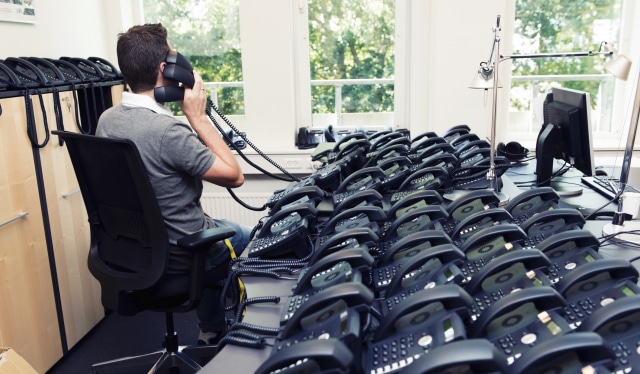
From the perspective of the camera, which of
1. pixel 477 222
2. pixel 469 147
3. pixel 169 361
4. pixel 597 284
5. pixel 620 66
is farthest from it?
pixel 469 147

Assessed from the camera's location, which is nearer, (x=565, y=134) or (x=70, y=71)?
(x=565, y=134)

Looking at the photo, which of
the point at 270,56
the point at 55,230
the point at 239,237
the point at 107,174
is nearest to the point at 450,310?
the point at 107,174

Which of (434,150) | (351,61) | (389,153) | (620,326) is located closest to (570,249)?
(620,326)

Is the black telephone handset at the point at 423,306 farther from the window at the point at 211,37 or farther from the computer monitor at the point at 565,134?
the window at the point at 211,37

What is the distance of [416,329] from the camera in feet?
3.22

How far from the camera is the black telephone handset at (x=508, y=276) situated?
1.09 meters

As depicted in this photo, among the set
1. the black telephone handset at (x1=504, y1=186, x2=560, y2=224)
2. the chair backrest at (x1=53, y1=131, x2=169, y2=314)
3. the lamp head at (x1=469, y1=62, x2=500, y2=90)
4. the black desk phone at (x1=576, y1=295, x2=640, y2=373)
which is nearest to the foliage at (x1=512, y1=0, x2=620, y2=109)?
the lamp head at (x1=469, y1=62, x2=500, y2=90)

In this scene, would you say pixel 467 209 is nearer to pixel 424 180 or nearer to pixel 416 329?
pixel 424 180

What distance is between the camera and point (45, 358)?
240 cm

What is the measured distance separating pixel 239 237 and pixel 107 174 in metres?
0.64

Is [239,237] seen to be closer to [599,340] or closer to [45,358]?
[45,358]

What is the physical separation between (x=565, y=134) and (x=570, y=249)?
1204 mm

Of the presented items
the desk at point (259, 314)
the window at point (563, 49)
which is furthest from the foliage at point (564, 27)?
the desk at point (259, 314)

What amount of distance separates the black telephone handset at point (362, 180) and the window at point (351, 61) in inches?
71.3
